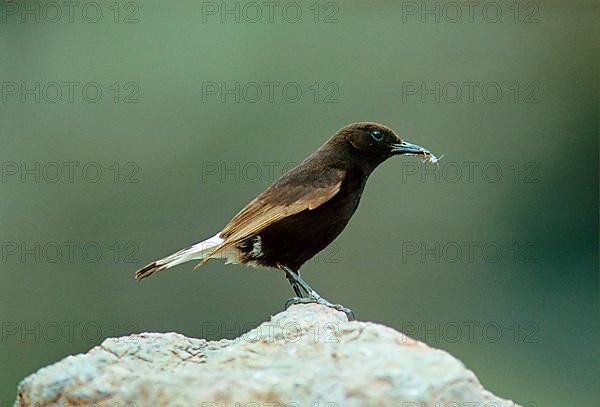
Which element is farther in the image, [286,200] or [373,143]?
[373,143]

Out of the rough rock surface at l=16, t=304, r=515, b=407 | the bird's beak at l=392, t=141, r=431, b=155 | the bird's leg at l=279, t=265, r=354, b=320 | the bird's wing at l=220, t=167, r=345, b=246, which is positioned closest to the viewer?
the rough rock surface at l=16, t=304, r=515, b=407

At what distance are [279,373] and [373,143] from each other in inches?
62.0

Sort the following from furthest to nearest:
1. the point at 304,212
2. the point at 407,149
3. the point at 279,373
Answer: the point at 407,149 → the point at 304,212 → the point at 279,373

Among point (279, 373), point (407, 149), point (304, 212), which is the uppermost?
point (407, 149)

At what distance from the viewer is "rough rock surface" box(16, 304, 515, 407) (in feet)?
8.06

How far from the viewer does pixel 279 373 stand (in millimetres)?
2578

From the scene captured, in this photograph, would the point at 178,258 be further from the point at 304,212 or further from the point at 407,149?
the point at 407,149

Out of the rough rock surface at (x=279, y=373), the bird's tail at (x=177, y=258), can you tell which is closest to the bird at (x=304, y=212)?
the bird's tail at (x=177, y=258)

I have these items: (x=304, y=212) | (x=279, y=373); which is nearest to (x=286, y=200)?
(x=304, y=212)

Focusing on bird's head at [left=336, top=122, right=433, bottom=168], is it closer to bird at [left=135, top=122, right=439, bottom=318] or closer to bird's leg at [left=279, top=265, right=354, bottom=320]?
bird at [left=135, top=122, right=439, bottom=318]

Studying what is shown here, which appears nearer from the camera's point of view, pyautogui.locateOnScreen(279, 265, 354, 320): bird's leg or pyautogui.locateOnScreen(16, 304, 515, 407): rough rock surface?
pyautogui.locateOnScreen(16, 304, 515, 407): rough rock surface

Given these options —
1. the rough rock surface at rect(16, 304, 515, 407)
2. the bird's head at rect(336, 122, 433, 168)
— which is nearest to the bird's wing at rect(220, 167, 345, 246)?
the bird's head at rect(336, 122, 433, 168)

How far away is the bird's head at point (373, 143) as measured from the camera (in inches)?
153

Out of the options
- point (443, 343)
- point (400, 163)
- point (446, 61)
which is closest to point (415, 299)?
point (443, 343)
